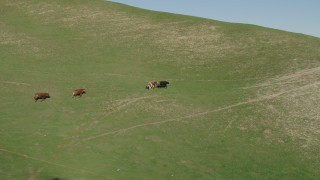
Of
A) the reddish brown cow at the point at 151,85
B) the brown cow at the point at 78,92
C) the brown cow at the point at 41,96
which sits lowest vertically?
the brown cow at the point at 41,96

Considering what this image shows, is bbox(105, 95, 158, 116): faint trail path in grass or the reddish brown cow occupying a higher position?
the reddish brown cow

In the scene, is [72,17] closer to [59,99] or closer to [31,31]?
[31,31]

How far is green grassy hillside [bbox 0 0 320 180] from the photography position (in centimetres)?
3512

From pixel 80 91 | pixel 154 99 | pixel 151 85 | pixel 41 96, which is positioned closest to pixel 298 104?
pixel 154 99

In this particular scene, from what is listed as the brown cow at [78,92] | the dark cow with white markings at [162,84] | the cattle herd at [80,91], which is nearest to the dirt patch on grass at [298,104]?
the dark cow with white markings at [162,84]

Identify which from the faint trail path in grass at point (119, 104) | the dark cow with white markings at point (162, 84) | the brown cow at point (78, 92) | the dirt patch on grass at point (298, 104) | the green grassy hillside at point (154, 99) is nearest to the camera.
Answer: the green grassy hillside at point (154, 99)

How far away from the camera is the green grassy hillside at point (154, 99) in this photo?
35125 millimetres

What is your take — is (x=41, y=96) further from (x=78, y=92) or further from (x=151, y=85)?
(x=151, y=85)

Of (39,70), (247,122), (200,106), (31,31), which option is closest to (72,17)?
(31,31)

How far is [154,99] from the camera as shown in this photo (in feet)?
159

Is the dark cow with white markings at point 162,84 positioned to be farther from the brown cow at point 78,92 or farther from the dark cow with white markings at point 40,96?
the dark cow with white markings at point 40,96

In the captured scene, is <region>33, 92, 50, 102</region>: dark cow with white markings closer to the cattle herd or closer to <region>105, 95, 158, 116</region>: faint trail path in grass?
the cattle herd

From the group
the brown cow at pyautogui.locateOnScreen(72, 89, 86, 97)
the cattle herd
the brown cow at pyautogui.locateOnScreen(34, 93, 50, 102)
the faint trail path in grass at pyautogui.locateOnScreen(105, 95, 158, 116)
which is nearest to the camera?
the faint trail path in grass at pyautogui.locateOnScreen(105, 95, 158, 116)

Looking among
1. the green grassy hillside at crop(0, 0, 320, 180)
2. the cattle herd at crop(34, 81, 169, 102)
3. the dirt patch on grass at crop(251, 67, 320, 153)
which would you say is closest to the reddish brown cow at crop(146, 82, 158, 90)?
the cattle herd at crop(34, 81, 169, 102)
